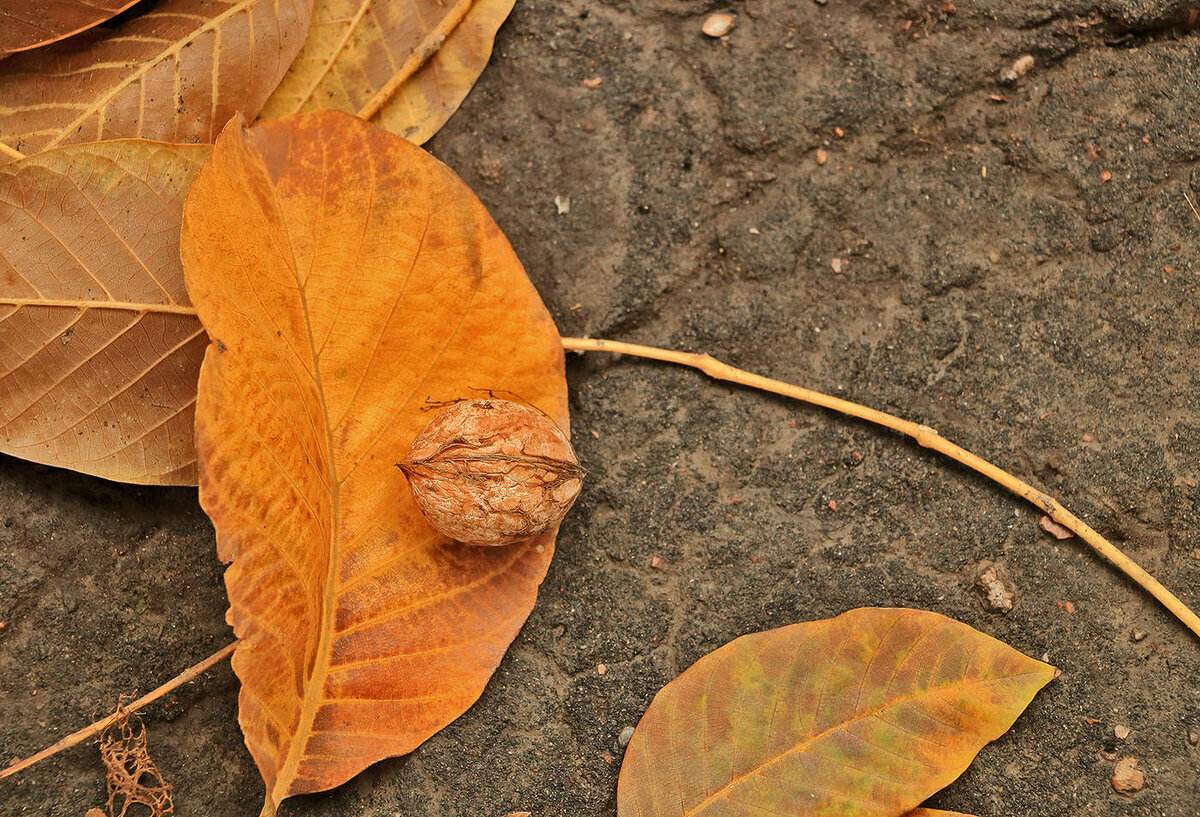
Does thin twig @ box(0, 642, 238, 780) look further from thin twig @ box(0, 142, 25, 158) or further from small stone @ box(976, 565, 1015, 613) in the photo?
small stone @ box(976, 565, 1015, 613)

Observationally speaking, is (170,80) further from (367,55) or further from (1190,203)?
(1190,203)

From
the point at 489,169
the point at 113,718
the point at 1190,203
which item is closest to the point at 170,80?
the point at 489,169

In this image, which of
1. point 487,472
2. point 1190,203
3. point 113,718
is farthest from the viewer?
point 1190,203

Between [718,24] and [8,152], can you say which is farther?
[718,24]

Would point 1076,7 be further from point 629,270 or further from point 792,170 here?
point 629,270

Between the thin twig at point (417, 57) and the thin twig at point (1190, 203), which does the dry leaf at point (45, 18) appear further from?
the thin twig at point (1190, 203)

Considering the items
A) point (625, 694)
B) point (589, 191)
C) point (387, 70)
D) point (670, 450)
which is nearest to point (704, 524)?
point (670, 450)

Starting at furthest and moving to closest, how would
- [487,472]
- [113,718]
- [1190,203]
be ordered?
[1190,203] < [113,718] < [487,472]
